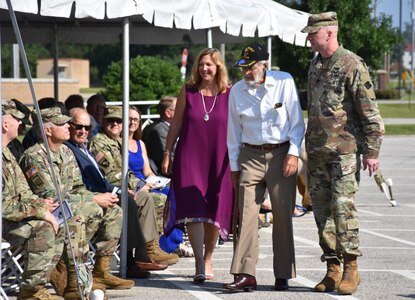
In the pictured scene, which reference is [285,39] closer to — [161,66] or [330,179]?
[330,179]

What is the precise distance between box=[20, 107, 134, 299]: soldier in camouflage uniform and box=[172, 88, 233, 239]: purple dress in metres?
0.71

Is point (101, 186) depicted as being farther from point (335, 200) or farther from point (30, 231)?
point (335, 200)

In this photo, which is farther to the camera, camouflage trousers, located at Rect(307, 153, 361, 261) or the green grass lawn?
the green grass lawn

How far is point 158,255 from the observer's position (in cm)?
1024

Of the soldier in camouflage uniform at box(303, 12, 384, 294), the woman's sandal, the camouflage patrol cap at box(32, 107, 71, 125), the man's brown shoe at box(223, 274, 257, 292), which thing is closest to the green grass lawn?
the woman's sandal

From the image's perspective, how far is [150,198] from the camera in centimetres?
1002

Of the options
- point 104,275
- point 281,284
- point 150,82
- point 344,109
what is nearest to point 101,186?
point 104,275

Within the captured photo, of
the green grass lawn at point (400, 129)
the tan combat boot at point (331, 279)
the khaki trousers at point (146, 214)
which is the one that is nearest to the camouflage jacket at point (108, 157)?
the khaki trousers at point (146, 214)

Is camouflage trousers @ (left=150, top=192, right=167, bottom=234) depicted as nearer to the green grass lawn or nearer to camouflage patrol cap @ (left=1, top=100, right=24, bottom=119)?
camouflage patrol cap @ (left=1, top=100, right=24, bottom=119)

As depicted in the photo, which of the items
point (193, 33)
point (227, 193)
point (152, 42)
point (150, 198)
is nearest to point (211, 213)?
point (227, 193)

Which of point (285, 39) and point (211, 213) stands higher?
point (285, 39)

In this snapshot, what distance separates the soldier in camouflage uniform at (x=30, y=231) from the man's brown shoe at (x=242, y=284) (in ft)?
4.94

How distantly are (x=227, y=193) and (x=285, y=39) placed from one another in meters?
3.80

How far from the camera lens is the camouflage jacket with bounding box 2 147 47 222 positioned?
770 cm
